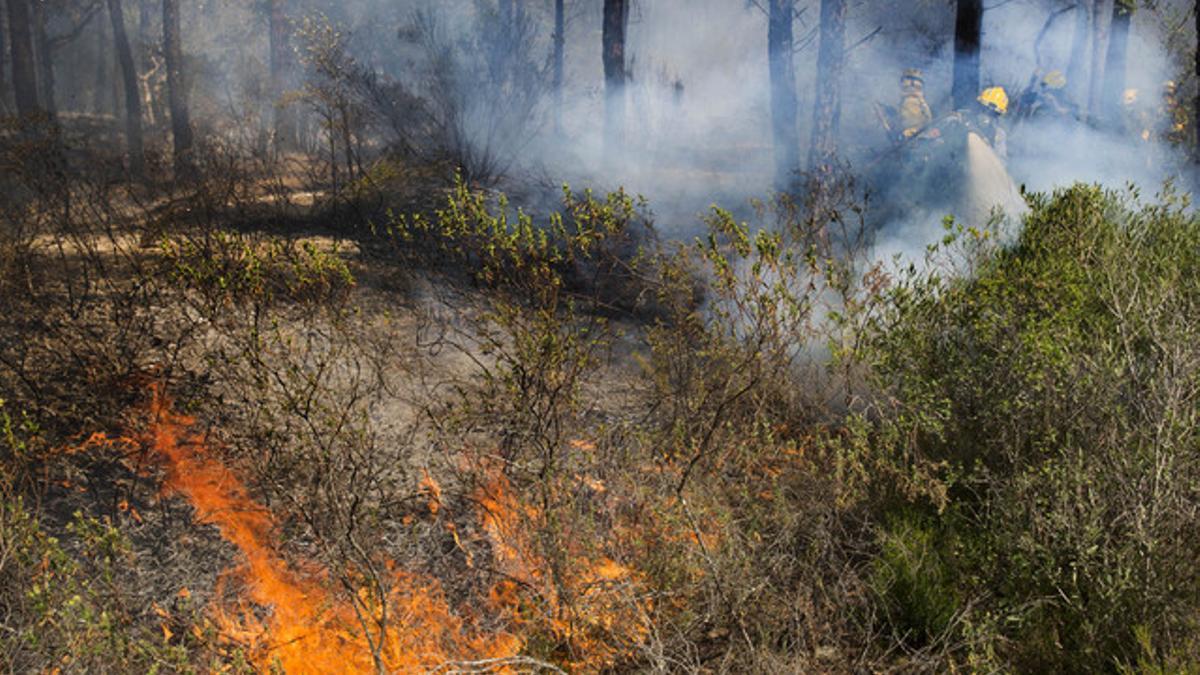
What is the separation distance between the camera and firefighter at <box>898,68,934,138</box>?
13430 mm

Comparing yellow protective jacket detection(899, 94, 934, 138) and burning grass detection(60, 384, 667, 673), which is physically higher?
yellow protective jacket detection(899, 94, 934, 138)

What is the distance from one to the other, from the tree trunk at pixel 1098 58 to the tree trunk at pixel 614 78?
11.3 m

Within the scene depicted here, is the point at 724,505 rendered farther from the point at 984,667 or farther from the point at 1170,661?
the point at 1170,661

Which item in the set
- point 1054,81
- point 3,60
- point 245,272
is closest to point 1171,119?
point 1054,81

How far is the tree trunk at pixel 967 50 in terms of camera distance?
414 inches

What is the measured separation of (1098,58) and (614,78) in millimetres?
12870

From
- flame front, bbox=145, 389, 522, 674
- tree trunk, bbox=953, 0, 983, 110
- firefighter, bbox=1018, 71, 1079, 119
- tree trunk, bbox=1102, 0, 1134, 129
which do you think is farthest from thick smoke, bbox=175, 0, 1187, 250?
flame front, bbox=145, 389, 522, 674

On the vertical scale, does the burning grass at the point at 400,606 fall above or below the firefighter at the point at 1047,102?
below

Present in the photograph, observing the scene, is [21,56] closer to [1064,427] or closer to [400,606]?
[400,606]

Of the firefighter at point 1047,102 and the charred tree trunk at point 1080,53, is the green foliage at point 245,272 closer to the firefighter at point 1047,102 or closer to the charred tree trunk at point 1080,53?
the firefighter at point 1047,102

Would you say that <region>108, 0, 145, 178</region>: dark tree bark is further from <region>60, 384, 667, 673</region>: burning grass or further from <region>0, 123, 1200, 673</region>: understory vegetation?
<region>60, 384, 667, 673</region>: burning grass

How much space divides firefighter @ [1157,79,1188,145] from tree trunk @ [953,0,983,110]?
522 cm

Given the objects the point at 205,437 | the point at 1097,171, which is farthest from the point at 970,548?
the point at 1097,171

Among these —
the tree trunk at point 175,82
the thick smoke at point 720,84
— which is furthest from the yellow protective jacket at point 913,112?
the tree trunk at point 175,82
